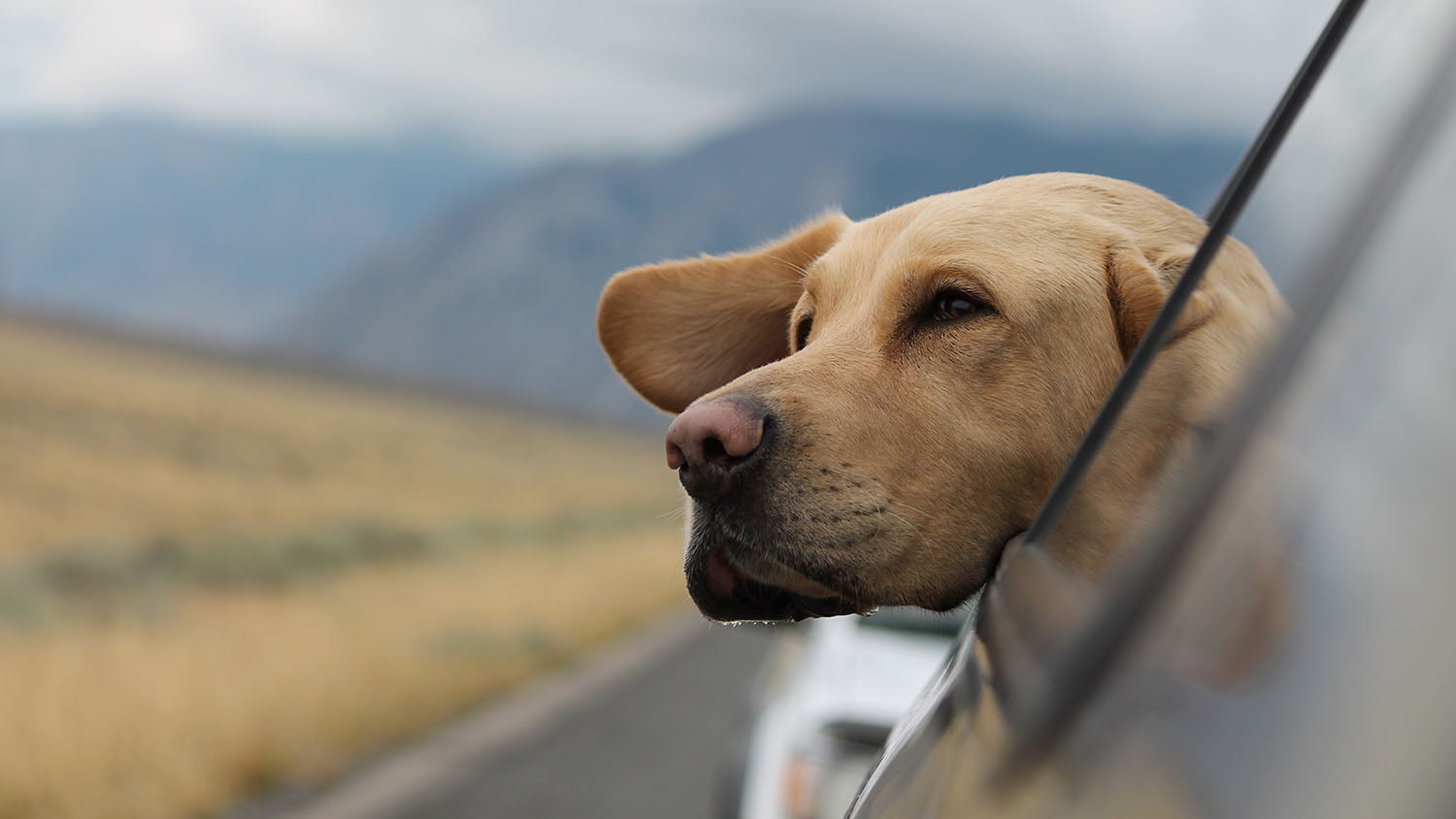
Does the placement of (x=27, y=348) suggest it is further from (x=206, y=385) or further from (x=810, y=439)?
(x=810, y=439)

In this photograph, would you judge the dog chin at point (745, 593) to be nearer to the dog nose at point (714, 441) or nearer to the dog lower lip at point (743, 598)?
the dog lower lip at point (743, 598)

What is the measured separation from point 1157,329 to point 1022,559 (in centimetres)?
25

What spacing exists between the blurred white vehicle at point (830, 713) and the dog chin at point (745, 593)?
3.29 m

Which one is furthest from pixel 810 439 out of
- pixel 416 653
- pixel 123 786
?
pixel 416 653

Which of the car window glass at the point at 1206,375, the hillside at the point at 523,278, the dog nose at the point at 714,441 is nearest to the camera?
the car window glass at the point at 1206,375

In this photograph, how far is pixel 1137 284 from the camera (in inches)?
56.8

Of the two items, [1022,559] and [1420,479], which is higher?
[1420,479]

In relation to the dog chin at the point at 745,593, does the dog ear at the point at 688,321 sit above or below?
above

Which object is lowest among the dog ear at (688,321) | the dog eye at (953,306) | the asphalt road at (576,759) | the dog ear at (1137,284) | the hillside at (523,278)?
the hillside at (523,278)

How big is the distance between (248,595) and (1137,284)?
563 inches

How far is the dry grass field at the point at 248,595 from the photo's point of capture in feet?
23.9

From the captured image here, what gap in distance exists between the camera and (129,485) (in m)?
24.8

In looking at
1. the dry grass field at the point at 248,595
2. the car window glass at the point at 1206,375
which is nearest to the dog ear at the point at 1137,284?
the car window glass at the point at 1206,375

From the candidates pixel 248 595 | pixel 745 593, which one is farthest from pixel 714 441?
pixel 248 595
